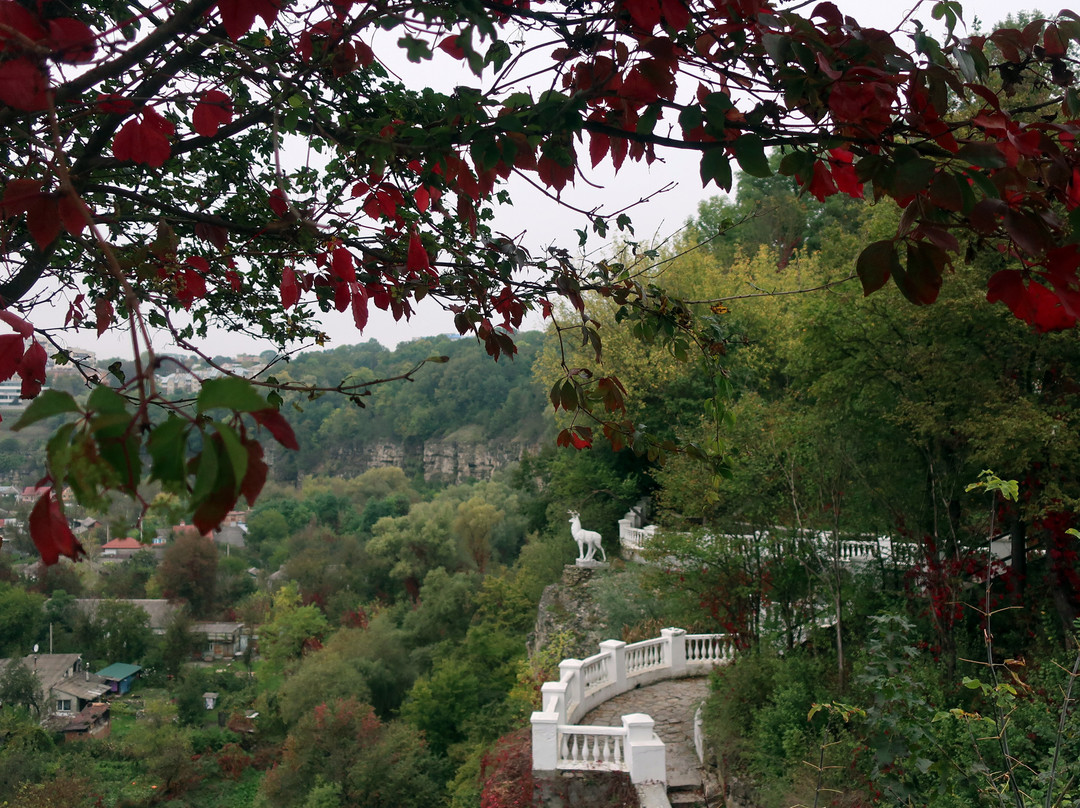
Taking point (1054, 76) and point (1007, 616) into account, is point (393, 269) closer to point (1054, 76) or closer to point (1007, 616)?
point (1054, 76)

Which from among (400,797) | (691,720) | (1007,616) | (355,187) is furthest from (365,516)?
(355,187)

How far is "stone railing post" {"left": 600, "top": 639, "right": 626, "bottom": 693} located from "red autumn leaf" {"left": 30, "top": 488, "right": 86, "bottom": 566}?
8126 millimetres

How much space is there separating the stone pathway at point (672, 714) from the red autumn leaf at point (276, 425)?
22.7 ft

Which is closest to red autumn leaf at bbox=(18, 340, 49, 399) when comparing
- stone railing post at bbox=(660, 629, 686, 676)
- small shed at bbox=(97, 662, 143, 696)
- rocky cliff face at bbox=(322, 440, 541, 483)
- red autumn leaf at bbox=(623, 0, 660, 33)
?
red autumn leaf at bbox=(623, 0, 660, 33)

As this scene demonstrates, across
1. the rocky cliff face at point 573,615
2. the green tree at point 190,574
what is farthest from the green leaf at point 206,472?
the green tree at point 190,574

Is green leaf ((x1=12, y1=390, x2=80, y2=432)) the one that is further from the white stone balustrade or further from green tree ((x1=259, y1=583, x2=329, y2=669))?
green tree ((x1=259, y1=583, x2=329, y2=669))

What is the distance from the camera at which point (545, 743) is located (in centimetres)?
656

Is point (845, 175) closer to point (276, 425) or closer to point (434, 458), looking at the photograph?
point (276, 425)

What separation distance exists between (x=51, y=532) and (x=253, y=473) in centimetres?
29

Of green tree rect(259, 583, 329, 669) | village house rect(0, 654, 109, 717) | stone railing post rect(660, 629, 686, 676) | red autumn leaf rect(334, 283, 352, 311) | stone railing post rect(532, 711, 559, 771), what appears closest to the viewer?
red autumn leaf rect(334, 283, 352, 311)

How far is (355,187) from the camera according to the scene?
1.78m

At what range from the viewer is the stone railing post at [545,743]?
6.55 m

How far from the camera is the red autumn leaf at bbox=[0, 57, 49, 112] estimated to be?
796 millimetres

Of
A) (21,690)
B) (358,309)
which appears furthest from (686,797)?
(21,690)
